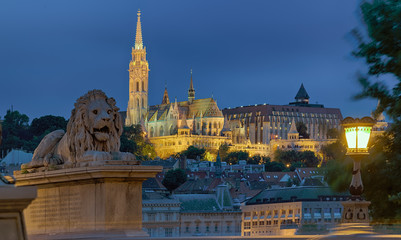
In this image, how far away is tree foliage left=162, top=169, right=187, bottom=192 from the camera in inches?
6132

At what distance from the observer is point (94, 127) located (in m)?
12.4

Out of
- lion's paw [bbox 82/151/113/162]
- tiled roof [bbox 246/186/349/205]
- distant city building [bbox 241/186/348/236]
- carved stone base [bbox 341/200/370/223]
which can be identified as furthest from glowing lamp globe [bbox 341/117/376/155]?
tiled roof [bbox 246/186/349/205]

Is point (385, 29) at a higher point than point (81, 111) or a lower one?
higher

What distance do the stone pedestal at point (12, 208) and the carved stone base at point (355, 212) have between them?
7.53 metres

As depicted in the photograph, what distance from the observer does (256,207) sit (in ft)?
276

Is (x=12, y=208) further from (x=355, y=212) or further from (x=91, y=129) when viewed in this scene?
(x=355, y=212)

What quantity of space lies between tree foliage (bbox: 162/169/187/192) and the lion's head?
142097mm

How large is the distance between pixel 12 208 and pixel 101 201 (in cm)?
627

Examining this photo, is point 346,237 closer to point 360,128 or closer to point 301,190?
point 360,128

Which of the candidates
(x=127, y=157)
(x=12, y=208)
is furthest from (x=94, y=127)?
(x=12, y=208)

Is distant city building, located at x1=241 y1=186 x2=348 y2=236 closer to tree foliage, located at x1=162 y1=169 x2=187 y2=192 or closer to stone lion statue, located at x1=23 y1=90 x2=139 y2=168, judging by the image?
stone lion statue, located at x1=23 y1=90 x2=139 y2=168

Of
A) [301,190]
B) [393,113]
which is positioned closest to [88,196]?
[393,113]

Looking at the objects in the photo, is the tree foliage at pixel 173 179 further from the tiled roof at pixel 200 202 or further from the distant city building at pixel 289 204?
the distant city building at pixel 289 204

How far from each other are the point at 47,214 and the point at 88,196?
48.3 inches
